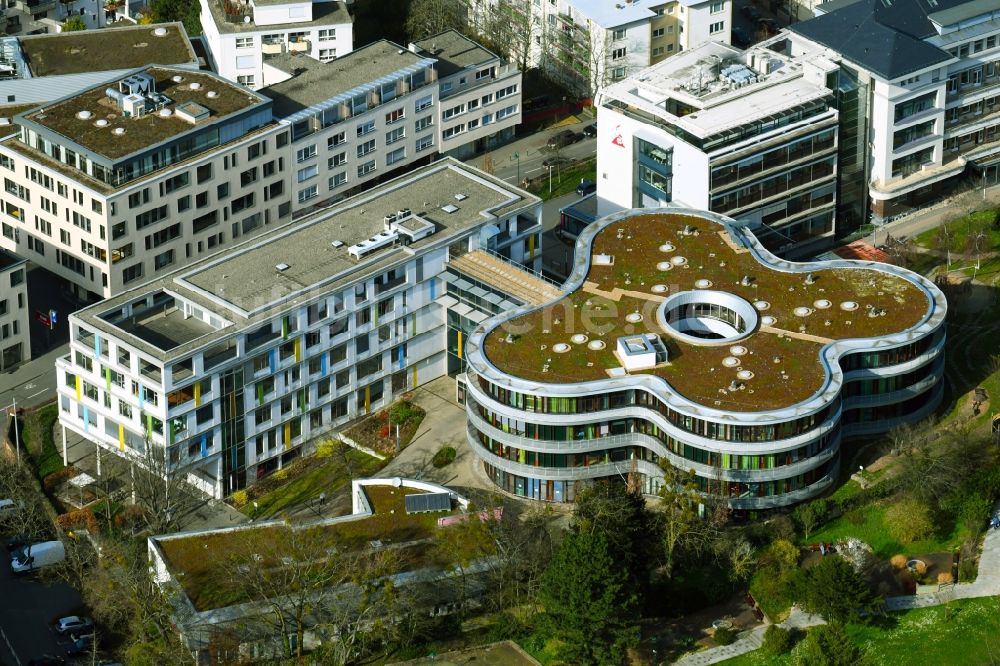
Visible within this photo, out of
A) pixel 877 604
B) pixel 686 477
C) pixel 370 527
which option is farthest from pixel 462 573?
pixel 877 604

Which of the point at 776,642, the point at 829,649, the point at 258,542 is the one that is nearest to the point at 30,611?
the point at 258,542

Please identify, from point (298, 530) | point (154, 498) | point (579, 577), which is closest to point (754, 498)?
point (579, 577)

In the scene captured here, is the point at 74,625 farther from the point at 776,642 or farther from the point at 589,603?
the point at 776,642

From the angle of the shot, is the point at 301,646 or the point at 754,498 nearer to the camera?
the point at 301,646

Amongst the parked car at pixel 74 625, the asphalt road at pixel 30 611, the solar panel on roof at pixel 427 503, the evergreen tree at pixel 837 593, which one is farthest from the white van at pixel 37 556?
the evergreen tree at pixel 837 593

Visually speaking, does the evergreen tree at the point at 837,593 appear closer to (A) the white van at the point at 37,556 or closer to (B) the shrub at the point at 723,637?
(B) the shrub at the point at 723,637

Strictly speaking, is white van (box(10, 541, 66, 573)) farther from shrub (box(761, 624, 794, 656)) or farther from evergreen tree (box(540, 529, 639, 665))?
shrub (box(761, 624, 794, 656))

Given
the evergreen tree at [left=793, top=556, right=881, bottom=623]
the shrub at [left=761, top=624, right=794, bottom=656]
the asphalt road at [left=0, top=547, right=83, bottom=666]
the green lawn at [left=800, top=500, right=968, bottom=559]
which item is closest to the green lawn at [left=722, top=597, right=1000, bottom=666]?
the shrub at [left=761, top=624, right=794, bottom=656]

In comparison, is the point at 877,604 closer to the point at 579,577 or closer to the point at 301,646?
the point at 579,577
